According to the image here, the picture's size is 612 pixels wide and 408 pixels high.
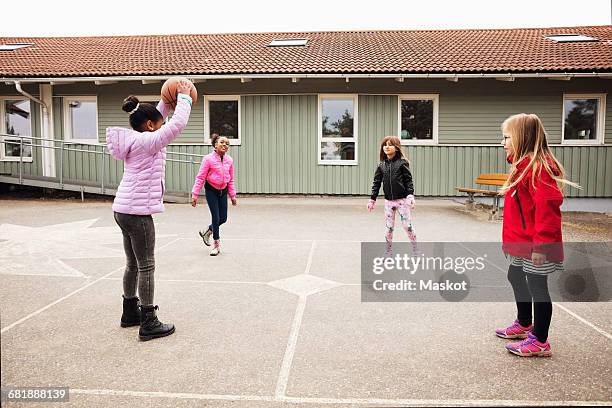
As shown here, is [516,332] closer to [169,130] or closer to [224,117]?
[169,130]

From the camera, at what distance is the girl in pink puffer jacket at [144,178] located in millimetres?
3383

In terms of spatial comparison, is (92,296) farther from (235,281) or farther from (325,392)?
(325,392)

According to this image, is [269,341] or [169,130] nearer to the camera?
[169,130]

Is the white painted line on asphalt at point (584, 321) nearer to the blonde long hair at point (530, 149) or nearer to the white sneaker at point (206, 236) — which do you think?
the blonde long hair at point (530, 149)

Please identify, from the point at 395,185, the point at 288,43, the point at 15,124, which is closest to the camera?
the point at 395,185

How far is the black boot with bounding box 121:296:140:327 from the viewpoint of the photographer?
3752mm

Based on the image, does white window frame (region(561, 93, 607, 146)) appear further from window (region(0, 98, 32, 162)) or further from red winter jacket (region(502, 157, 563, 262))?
window (region(0, 98, 32, 162))

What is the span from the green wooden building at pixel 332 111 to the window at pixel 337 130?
38mm

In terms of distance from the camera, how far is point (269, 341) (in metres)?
3.46

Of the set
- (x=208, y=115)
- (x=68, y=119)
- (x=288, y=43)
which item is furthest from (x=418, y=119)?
(x=68, y=119)

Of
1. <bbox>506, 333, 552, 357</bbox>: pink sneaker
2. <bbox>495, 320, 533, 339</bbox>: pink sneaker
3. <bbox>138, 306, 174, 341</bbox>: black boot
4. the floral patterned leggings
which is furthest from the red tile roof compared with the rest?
<bbox>506, 333, 552, 357</bbox>: pink sneaker

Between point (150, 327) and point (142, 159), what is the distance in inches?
47.8

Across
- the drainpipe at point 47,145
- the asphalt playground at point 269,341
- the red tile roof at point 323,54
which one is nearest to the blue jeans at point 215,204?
the asphalt playground at point 269,341

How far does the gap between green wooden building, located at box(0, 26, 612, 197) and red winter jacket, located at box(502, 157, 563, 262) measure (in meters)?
10.6
